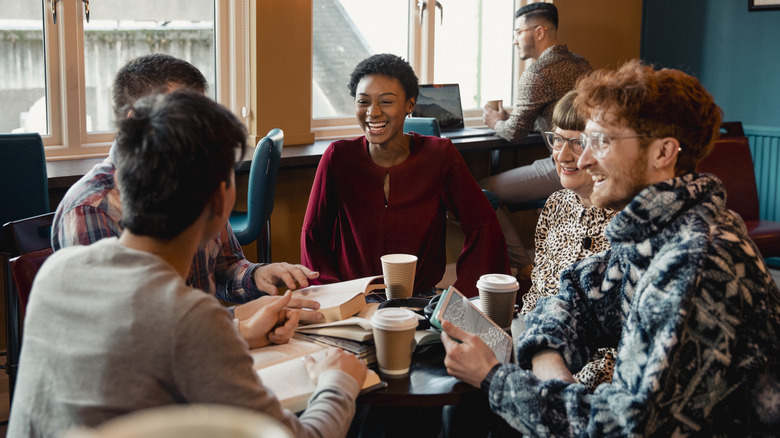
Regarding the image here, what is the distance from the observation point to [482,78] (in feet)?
16.1

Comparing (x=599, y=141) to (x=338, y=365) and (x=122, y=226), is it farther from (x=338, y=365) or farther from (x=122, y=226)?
(x=122, y=226)

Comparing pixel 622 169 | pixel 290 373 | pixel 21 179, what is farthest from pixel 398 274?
pixel 21 179

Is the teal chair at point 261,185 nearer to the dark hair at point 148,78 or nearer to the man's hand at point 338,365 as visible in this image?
the dark hair at point 148,78

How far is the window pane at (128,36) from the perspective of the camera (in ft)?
11.1

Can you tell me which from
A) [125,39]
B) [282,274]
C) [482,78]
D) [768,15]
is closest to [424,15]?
[482,78]

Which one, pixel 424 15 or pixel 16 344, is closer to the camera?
pixel 16 344

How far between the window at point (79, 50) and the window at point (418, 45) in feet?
1.97

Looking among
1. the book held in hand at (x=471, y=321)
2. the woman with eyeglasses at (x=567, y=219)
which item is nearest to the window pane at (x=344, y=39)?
the woman with eyeglasses at (x=567, y=219)

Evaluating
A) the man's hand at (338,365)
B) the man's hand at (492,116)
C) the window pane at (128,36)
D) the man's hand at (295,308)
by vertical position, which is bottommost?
the man's hand at (338,365)

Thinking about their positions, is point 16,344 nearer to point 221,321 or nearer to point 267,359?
point 267,359

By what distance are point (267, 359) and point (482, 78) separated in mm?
3727

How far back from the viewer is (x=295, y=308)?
1.61m

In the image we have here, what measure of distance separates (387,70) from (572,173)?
32.9 inches

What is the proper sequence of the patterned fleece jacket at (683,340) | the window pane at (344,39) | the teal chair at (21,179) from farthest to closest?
1. the window pane at (344,39)
2. the teal chair at (21,179)
3. the patterned fleece jacket at (683,340)
